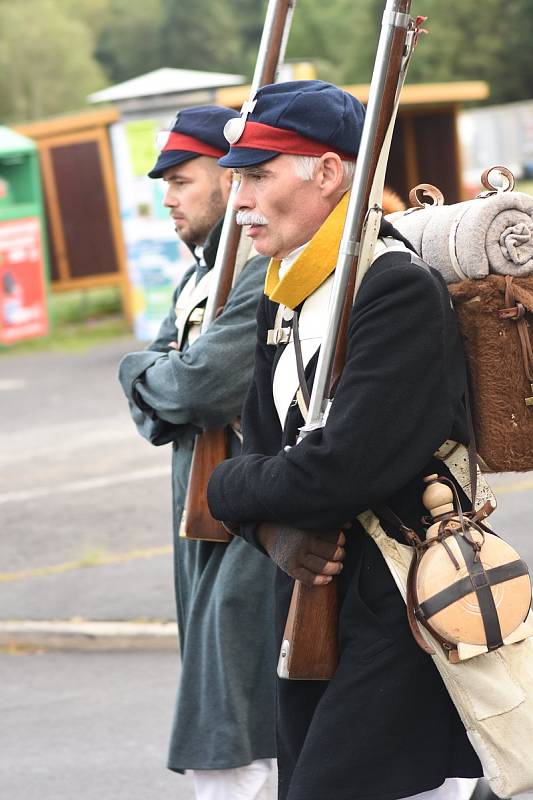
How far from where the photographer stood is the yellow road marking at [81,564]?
24.0ft

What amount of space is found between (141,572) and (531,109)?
50.7 meters

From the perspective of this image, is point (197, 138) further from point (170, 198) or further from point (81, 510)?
point (81, 510)

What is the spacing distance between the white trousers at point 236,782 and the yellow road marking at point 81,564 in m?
3.53

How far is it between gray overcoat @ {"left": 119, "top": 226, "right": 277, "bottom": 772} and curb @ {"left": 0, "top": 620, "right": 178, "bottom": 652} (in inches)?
Answer: 91.2

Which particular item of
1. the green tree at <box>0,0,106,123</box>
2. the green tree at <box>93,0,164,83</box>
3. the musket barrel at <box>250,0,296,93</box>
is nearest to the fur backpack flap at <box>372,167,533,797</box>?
the musket barrel at <box>250,0,296,93</box>

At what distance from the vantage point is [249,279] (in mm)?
3859

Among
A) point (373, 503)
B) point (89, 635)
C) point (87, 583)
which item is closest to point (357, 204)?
point (373, 503)

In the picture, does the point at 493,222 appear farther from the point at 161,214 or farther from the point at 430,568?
the point at 161,214

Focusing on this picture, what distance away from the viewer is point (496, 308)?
2.66 metres

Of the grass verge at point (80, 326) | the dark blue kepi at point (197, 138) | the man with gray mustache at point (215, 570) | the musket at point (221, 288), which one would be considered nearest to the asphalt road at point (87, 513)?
the man with gray mustache at point (215, 570)

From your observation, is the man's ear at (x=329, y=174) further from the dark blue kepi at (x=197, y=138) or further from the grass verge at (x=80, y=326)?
the grass verge at (x=80, y=326)

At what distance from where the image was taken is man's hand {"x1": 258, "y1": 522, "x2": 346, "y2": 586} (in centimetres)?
268

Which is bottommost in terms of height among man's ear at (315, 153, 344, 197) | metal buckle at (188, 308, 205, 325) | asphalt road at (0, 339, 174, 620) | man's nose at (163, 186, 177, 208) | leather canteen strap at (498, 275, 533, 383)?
asphalt road at (0, 339, 174, 620)

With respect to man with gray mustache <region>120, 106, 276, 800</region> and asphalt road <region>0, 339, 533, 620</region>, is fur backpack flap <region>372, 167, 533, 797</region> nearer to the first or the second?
man with gray mustache <region>120, 106, 276, 800</region>
